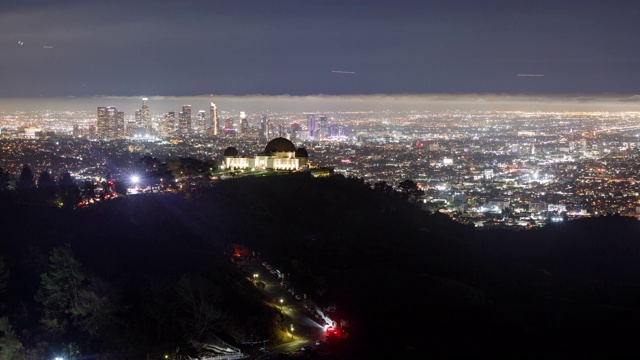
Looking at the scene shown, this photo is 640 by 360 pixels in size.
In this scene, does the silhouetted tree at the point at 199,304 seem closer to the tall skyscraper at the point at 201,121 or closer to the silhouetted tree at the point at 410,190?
the silhouetted tree at the point at 410,190

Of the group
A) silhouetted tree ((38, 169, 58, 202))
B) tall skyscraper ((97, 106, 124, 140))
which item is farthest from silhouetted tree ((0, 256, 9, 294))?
tall skyscraper ((97, 106, 124, 140))

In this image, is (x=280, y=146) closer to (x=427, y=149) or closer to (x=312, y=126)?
(x=427, y=149)

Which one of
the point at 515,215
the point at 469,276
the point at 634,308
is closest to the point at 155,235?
the point at 469,276

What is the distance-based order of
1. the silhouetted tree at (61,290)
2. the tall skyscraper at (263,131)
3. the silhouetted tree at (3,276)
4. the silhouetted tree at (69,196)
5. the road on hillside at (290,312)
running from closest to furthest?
1. the road on hillside at (290,312)
2. the silhouetted tree at (61,290)
3. the silhouetted tree at (3,276)
4. the silhouetted tree at (69,196)
5. the tall skyscraper at (263,131)

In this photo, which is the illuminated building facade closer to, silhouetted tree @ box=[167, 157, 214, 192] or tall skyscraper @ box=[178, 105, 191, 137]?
silhouetted tree @ box=[167, 157, 214, 192]

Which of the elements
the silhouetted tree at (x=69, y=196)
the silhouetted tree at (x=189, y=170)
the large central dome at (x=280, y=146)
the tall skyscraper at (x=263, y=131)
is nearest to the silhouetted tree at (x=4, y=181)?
the silhouetted tree at (x=69, y=196)

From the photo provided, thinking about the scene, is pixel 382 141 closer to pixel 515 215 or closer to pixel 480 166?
pixel 480 166
